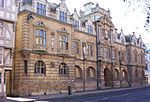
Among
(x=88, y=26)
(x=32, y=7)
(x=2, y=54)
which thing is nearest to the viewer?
(x=2, y=54)

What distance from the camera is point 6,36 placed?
77.4ft

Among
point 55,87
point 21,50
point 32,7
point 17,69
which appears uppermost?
point 32,7

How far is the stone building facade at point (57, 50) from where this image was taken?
26.7m

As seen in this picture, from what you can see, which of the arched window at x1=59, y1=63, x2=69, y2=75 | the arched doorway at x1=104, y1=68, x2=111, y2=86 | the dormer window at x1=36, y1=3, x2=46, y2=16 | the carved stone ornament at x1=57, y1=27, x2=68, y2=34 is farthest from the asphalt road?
the arched doorway at x1=104, y1=68, x2=111, y2=86

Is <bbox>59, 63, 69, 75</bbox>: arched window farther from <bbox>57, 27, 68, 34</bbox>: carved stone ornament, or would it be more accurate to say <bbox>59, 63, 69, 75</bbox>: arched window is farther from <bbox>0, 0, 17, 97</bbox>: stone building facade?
<bbox>0, 0, 17, 97</bbox>: stone building facade

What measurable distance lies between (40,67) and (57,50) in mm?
3652

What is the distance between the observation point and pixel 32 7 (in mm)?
27938

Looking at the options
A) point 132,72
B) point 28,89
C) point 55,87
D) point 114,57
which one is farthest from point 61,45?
point 132,72

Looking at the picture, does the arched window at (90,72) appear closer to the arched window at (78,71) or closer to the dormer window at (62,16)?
the arched window at (78,71)

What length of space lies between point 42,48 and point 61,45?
3.51 metres

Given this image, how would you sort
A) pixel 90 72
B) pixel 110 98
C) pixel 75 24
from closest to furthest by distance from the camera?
pixel 110 98
pixel 75 24
pixel 90 72

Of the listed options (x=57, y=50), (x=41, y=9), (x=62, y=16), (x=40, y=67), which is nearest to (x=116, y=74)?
(x=57, y=50)

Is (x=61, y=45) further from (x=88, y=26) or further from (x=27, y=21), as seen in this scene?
(x=88, y=26)

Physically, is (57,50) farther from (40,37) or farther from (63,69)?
(40,37)
